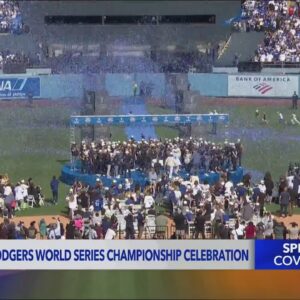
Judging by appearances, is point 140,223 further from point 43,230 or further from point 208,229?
point 43,230

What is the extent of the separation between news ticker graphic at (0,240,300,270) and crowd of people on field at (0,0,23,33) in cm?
2020

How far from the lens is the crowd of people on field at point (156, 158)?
17922 millimetres

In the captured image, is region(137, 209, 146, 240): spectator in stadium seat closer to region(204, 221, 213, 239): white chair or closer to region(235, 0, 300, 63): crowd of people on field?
region(204, 221, 213, 239): white chair

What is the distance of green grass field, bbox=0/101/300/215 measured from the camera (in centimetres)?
1956

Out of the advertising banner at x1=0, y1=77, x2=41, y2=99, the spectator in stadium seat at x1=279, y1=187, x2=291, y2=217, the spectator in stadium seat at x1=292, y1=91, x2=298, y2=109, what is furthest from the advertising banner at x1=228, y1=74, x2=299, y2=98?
the spectator in stadium seat at x1=279, y1=187, x2=291, y2=217

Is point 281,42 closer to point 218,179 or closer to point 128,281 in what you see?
point 218,179

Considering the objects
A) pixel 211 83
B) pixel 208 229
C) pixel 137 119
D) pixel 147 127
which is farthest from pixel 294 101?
pixel 208 229

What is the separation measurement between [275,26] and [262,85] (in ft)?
16.3

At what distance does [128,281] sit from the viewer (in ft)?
45.4

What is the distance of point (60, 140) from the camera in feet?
73.9

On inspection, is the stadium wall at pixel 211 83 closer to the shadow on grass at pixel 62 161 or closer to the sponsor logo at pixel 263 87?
the sponsor logo at pixel 263 87

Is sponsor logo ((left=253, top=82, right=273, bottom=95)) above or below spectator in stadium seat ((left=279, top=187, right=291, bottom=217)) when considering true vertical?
above

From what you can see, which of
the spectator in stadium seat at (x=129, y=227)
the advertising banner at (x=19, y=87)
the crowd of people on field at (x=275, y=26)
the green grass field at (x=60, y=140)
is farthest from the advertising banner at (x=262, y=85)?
the spectator in stadium seat at (x=129, y=227)

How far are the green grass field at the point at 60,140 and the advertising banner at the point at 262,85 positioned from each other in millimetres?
2195
